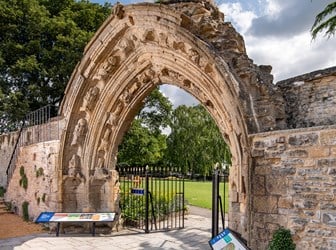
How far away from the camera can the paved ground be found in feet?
21.6

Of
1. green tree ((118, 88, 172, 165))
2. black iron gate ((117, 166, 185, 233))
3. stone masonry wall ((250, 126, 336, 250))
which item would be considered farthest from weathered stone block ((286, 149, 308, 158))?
green tree ((118, 88, 172, 165))

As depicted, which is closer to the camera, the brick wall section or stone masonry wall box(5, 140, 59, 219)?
the brick wall section

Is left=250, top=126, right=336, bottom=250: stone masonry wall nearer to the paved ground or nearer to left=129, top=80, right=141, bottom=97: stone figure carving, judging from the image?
the paved ground

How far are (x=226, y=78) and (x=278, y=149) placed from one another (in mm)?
1375

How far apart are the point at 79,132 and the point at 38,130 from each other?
206cm

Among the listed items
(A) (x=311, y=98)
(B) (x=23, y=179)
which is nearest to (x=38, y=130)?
(B) (x=23, y=179)

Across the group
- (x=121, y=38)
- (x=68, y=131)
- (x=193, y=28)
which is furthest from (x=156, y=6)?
(x=68, y=131)

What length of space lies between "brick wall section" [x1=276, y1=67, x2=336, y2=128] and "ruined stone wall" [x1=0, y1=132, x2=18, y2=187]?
978cm

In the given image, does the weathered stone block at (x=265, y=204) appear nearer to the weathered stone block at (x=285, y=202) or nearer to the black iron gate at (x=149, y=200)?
Result: the weathered stone block at (x=285, y=202)

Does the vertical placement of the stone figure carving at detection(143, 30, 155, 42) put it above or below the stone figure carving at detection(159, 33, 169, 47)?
above

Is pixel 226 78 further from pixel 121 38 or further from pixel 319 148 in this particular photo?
pixel 121 38

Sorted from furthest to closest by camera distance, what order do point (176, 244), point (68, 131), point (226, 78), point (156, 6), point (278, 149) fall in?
point (68, 131) < point (176, 244) < point (156, 6) < point (226, 78) < point (278, 149)

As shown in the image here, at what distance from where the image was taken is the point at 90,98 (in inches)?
318

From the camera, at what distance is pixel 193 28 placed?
577 centimetres
